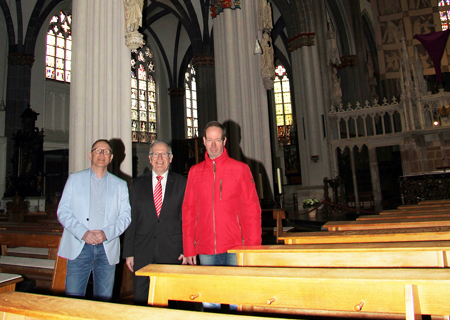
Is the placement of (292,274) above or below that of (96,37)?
below

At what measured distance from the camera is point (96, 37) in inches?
Answer: 202

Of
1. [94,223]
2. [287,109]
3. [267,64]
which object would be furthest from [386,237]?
[287,109]

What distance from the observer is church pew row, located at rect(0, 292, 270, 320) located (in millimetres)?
1117

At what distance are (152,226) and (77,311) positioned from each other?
1713 millimetres

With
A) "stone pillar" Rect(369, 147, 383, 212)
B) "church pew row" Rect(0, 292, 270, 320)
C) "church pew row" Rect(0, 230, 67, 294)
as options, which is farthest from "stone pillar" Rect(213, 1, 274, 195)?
"stone pillar" Rect(369, 147, 383, 212)

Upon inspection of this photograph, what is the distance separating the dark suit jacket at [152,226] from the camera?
2.85m

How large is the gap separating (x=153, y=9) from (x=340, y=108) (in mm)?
13545

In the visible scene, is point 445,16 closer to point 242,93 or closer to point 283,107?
point 283,107

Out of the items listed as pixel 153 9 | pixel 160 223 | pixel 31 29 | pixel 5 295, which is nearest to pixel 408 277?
pixel 5 295

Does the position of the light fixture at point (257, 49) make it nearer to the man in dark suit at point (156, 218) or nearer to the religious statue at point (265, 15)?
the religious statue at point (265, 15)

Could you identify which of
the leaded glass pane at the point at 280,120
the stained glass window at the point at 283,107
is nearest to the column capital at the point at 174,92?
the stained glass window at the point at 283,107

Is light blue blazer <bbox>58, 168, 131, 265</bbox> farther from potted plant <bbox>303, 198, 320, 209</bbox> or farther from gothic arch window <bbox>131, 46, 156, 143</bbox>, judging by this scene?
gothic arch window <bbox>131, 46, 156, 143</bbox>

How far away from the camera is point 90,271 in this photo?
2793 millimetres

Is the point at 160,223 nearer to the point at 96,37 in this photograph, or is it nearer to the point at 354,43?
the point at 96,37
